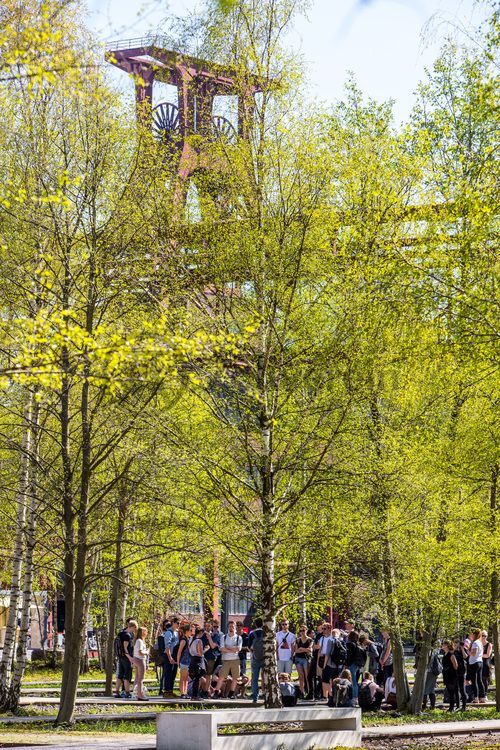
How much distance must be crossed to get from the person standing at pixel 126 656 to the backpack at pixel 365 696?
532 centimetres

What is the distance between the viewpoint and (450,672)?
22.4 metres

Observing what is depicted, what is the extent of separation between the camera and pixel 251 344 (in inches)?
685

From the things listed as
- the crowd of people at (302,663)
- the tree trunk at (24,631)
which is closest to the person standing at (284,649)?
the crowd of people at (302,663)

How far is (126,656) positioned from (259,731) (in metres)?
9.52

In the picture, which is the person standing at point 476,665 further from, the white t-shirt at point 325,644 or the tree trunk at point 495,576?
the white t-shirt at point 325,644

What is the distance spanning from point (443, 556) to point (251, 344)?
18.5ft

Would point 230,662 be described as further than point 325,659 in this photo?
Yes

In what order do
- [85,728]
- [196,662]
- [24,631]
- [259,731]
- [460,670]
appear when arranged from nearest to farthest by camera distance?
[259,731] < [85,728] < [24,631] < [460,670] < [196,662]

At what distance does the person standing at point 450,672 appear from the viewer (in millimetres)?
22016

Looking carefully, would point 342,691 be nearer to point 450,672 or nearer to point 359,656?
point 359,656

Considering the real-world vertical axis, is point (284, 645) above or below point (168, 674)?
above

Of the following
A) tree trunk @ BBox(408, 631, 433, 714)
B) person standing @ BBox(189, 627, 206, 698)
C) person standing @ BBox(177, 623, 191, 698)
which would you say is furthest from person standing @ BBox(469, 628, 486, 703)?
person standing @ BBox(177, 623, 191, 698)

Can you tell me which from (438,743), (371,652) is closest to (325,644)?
(371,652)

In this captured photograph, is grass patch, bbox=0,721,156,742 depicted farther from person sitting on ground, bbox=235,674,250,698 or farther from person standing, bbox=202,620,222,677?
person sitting on ground, bbox=235,674,250,698
